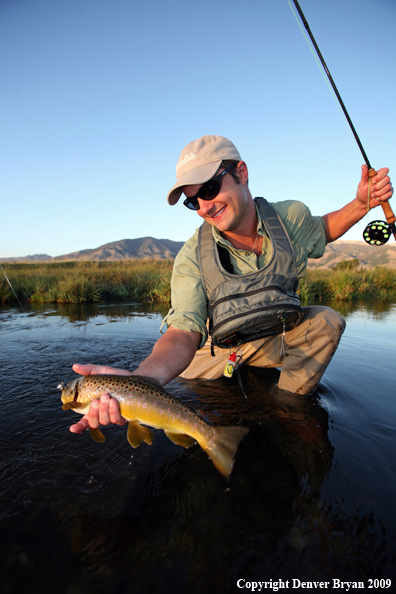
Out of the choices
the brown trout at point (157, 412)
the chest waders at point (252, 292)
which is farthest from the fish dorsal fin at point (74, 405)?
the chest waders at point (252, 292)

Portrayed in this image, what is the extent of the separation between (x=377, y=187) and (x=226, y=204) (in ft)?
4.96

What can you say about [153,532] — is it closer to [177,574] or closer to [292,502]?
[177,574]

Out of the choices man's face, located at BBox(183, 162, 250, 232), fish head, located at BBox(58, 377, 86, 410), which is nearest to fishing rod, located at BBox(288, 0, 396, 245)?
man's face, located at BBox(183, 162, 250, 232)

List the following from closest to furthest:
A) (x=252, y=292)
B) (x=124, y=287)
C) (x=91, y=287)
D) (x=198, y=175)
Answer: (x=198, y=175) → (x=252, y=292) → (x=91, y=287) → (x=124, y=287)

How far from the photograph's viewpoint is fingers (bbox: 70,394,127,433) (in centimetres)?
226

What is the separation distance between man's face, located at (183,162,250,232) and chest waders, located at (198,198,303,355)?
242mm

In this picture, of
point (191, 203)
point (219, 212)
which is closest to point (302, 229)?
point (219, 212)

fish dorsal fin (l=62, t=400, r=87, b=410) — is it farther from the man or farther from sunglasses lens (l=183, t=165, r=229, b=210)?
sunglasses lens (l=183, t=165, r=229, b=210)

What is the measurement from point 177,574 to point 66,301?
1247 centimetres

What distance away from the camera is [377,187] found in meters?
3.25

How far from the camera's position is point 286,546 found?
204cm

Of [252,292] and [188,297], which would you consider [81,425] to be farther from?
[252,292]

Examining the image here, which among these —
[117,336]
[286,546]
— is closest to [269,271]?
[286,546]

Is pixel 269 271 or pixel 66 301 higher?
pixel 269 271
